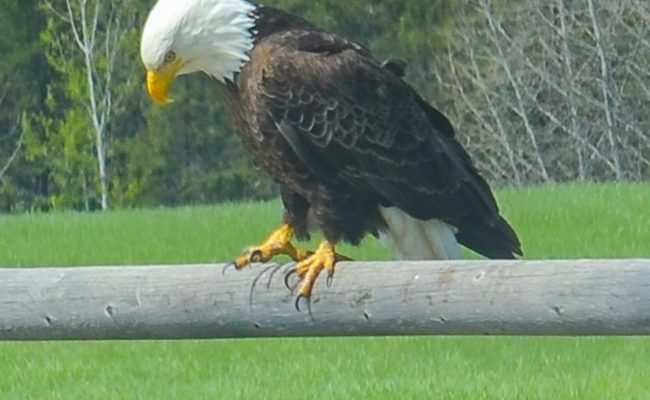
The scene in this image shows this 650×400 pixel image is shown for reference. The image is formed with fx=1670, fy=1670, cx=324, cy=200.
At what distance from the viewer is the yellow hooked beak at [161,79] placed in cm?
471

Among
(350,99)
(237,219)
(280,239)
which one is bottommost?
(237,219)

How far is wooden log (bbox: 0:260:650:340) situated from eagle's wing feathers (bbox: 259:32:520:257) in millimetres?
1003

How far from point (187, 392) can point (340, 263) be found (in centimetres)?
322

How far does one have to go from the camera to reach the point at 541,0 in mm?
28922

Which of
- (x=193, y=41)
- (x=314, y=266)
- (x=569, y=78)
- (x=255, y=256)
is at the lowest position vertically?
(x=569, y=78)

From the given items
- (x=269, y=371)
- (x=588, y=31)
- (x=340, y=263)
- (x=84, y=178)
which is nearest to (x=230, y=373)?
(x=269, y=371)

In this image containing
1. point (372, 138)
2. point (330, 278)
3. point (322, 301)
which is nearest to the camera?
point (322, 301)

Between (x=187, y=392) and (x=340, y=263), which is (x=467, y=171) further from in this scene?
(x=187, y=392)

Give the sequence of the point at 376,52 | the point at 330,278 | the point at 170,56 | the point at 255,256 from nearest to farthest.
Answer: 1. the point at 330,278
2. the point at 255,256
3. the point at 170,56
4. the point at 376,52

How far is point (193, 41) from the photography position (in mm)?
4711

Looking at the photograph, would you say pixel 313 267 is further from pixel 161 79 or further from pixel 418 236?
pixel 418 236

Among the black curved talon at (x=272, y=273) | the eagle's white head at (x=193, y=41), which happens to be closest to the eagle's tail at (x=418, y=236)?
the eagle's white head at (x=193, y=41)

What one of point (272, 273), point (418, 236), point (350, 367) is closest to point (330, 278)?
point (272, 273)

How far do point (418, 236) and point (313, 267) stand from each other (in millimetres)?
1054
